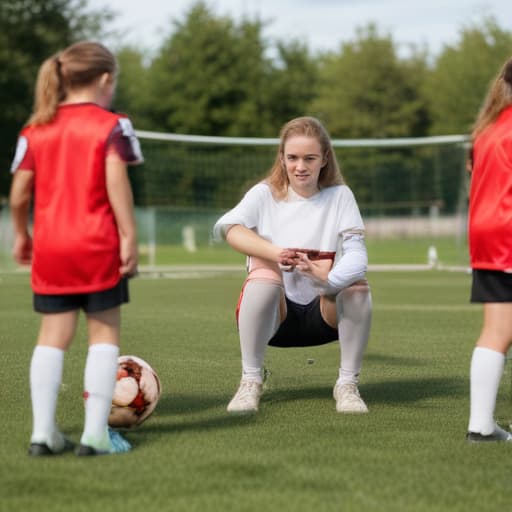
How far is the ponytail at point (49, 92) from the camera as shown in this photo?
4309 millimetres

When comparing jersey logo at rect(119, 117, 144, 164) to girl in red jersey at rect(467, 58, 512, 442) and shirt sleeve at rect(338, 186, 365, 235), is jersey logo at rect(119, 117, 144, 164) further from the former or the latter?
shirt sleeve at rect(338, 186, 365, 235)

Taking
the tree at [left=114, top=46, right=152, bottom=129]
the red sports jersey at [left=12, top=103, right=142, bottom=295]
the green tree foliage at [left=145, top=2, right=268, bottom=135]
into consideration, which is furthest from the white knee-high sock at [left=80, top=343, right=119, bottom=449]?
the green tree foliage at [left=145, top=2, right=268, bottom=135]

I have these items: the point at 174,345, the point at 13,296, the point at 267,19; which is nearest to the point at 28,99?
the point at 267,19

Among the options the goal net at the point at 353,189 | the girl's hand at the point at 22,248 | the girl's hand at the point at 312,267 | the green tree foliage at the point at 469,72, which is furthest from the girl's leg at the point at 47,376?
the green tree foliage at the point at 469,72

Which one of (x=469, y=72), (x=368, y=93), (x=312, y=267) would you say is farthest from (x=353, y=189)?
(x=368, y=93)

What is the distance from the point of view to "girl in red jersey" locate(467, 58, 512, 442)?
4.52 metres

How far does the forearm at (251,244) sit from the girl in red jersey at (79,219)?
4.00 ft

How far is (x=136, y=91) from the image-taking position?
60.7 meters

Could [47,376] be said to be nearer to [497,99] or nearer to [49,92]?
[49,92]

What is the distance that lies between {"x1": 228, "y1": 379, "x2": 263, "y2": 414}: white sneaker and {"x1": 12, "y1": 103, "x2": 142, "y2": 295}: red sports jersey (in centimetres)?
146

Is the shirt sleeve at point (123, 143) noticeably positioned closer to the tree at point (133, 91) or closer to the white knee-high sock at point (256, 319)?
the white knee-high sock at point (256, 319)

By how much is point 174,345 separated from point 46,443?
14.2 feet

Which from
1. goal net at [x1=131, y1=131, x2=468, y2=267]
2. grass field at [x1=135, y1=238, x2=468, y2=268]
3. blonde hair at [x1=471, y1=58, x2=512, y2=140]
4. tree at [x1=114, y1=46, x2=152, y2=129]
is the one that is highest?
tree at [x1=114, y1=46, x2=152, y2=129]

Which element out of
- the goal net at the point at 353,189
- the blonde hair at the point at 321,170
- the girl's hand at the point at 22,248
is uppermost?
the blonde hair at the point at 321,170
